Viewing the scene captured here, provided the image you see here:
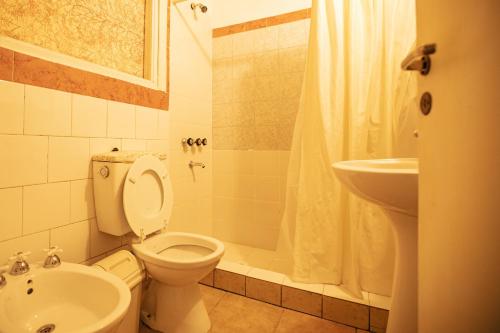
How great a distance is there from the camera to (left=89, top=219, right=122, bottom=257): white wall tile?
125 centimetres

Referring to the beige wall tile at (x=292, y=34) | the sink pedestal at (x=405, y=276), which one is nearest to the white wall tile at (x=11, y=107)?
the sink pedestal at (x=405, y=276)

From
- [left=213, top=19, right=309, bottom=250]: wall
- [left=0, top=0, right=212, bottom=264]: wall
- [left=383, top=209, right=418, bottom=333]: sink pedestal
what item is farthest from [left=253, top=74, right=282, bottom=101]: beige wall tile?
[left=383, top=209, right=418, bottom=333]: sink pedestal

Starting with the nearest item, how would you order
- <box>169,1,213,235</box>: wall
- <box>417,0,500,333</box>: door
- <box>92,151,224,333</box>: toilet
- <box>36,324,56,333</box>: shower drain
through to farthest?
<box>417,0,500,333</box>: door < <box>36,324,56,333</box>: shower drain < <box>92,151,224,333</box>: toilet < <box>169,1,213,235</box>: wall

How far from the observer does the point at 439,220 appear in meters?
0.44

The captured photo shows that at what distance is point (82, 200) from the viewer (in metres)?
1.20

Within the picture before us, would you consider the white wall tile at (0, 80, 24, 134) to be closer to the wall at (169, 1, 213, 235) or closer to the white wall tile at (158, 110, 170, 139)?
the white wall tile at (158, 110, 170, 139)

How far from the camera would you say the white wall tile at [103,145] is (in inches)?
48.6

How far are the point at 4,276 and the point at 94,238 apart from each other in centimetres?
43

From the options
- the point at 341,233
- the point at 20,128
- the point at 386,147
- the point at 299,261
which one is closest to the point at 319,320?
the point at 299,261

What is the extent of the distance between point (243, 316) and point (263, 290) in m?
0.18

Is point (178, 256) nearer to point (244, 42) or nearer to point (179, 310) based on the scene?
point (179, 310)

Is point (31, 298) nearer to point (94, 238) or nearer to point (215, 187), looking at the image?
point (94, 238)

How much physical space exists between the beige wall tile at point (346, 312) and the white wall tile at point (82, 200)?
128 cm

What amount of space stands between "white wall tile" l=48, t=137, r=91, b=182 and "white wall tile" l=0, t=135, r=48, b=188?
0.09 feet
